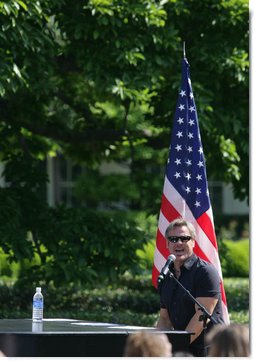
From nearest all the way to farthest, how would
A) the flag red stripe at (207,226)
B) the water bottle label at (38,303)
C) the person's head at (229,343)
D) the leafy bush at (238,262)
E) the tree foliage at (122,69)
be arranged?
the person's head at (229,343)
the water bottle label at (38,303)
the flag red stripe at (207,226)
the tree foliage at (122,69)
the leafy bush at (238,262)

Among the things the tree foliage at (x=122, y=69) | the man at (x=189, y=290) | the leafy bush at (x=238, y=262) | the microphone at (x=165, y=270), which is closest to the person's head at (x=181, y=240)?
the man at (x=189, y=290)

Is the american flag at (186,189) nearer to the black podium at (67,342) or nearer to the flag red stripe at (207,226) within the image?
the flag red stripe at (207,226)

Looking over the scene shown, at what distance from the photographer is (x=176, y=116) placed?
1010 centimetres

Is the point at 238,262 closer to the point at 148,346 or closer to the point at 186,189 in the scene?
the point at 186,189

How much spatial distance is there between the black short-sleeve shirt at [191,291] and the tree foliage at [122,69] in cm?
371

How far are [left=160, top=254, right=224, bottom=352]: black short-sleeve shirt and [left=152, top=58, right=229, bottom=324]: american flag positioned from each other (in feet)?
5.58

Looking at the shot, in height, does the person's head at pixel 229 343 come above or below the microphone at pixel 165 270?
below

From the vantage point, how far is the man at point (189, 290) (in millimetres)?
7426

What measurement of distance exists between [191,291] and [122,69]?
16.1ft

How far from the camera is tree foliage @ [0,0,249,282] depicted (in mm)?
11445

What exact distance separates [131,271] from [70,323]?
194 inches

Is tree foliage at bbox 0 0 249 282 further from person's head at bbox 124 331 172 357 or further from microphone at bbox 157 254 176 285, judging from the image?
person's head at bbox 124 331 172 357

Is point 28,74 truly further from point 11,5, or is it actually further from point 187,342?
point 187,342

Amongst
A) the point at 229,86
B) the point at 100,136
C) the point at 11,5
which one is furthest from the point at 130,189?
the point at 11,5
